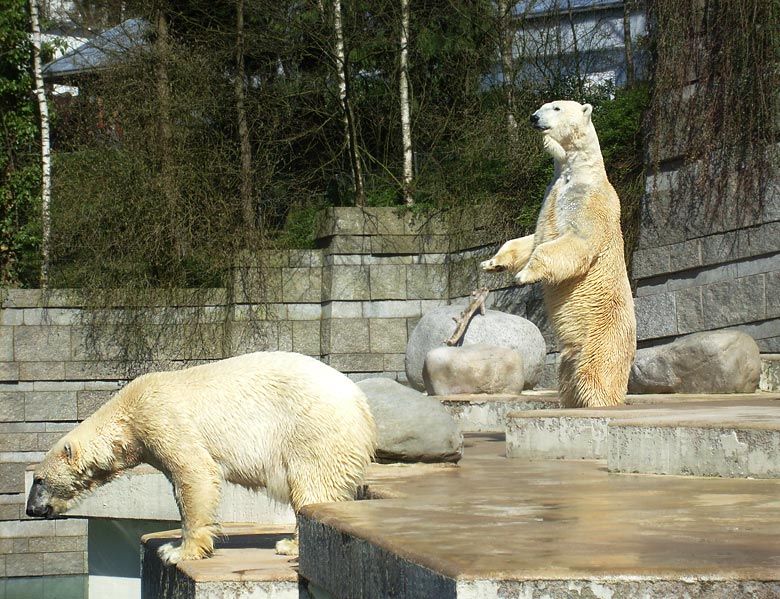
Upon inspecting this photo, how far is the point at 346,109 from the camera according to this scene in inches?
542

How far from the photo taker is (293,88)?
47.4 feet

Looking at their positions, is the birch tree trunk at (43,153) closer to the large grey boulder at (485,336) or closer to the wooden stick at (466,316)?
the large grey boulder at (485,336)

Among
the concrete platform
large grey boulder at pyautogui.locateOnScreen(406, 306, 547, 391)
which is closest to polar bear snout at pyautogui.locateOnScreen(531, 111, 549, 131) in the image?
the concrete platform

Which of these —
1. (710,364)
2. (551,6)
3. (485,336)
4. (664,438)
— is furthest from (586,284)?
(551,6)

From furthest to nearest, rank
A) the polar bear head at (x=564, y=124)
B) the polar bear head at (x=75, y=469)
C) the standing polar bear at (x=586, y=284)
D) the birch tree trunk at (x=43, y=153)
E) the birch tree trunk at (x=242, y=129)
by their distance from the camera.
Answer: the birch tree trunk at (x=242, y=129), the birch tree trunk at (x=43, y=153), the polar bear head at (x=564, y=124), the standing polar bear at (x=586, y=284), the polar bear head at (x=75, y=469)

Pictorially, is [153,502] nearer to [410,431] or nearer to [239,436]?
[410,431]

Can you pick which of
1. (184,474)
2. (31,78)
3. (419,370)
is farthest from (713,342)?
(31,78)

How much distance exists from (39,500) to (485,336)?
6.90 m

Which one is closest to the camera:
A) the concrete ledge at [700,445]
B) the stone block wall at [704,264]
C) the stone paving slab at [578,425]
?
the concrete ledge at [700,445]

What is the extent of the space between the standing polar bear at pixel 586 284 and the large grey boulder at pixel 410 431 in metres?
1.05

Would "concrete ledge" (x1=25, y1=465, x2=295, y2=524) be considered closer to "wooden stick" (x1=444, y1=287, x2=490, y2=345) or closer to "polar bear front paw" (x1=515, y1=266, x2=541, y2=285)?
"polar bear front paw" (x1=515, y1=266, x2=541, y2=285)

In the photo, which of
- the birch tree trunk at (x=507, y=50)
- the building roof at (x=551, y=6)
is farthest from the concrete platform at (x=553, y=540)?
the building roof at (x=551, y=6)

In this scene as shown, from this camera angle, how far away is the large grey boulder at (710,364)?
7.67 m

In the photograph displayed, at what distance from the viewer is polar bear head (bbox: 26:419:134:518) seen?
3.74 meters
